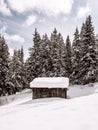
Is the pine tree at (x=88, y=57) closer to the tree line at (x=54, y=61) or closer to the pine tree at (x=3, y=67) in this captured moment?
the tree line at (x=54, y=61)

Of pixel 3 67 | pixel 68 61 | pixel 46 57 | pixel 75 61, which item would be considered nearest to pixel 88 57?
pixel 75 61

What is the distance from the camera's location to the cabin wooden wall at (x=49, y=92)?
90.4ft

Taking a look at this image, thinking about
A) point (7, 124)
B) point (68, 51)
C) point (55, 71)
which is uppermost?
point (68, 51)

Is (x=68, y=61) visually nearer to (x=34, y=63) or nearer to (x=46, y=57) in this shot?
(x=46, y=57)

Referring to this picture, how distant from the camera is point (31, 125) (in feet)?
31.1

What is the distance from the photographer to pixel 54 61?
43281mm

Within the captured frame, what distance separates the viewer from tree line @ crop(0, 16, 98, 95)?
38.6 meters

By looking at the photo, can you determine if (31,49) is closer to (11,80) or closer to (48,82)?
(11,80)

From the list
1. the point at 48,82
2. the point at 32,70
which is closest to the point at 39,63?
the point at 32,70

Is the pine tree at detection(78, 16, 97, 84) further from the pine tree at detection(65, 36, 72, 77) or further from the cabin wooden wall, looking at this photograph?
the cabin wooden wall

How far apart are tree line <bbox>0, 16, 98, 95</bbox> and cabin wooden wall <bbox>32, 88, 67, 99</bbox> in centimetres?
1139

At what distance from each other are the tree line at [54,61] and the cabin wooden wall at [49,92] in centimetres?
1139

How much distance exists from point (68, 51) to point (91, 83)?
13.1m

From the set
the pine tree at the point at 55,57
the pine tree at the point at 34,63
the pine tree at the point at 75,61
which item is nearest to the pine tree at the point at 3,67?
the pine tree at the point at 34,63
